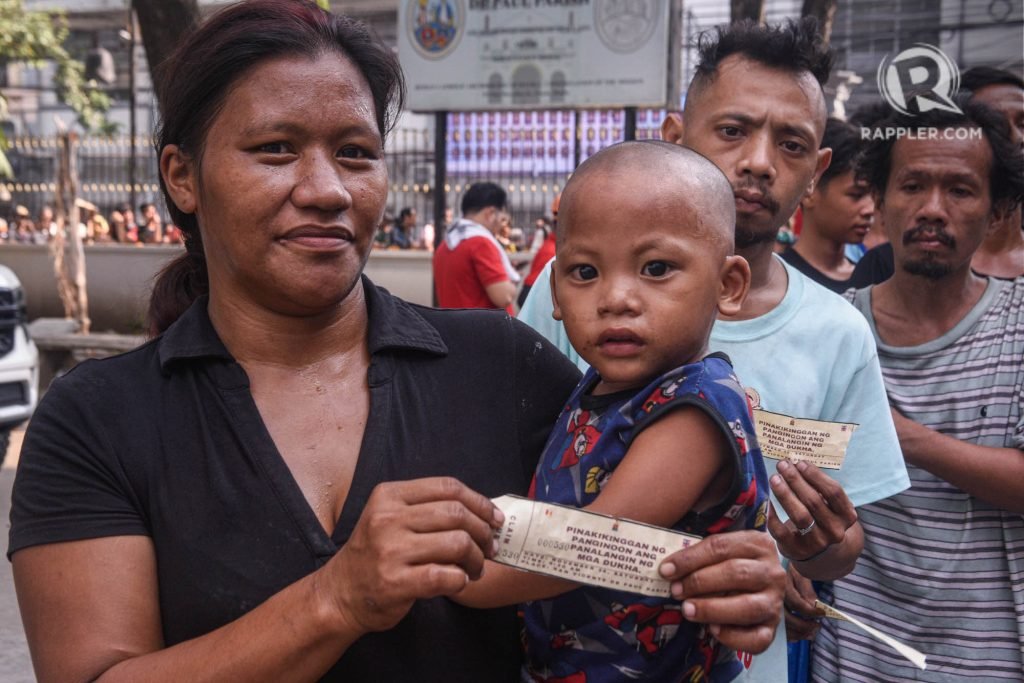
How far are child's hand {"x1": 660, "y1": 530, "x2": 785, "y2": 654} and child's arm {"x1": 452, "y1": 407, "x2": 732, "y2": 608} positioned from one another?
142 mm

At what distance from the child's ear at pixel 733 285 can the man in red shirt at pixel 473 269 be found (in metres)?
5.64

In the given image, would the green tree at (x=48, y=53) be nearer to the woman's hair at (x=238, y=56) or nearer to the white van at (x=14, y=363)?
the white van at (x=14, y=363)

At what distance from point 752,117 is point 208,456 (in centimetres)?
151

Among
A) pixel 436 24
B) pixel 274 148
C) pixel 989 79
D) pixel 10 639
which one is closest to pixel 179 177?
pixel 274 148

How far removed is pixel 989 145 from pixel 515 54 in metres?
9.74

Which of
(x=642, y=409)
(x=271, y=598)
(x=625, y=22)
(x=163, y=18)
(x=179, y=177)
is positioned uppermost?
(x=625, y=22)

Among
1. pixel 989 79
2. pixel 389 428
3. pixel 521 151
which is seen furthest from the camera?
pixel 521 151

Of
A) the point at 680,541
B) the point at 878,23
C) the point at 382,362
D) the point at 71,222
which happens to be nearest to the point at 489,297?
the point at 382,362

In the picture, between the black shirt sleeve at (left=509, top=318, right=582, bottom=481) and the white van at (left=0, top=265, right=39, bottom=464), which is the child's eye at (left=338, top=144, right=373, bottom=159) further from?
the white van at (left=0, top=265, right=39, bottom=464)

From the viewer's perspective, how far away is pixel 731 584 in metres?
1.50

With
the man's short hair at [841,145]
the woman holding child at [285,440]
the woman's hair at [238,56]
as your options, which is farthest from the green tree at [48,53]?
the woman holding child at [285,440]

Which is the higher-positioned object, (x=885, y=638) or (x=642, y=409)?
(x=642, y=409)

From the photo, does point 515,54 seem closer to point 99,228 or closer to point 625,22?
point 625,22

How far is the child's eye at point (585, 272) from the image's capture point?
6.28 ft
